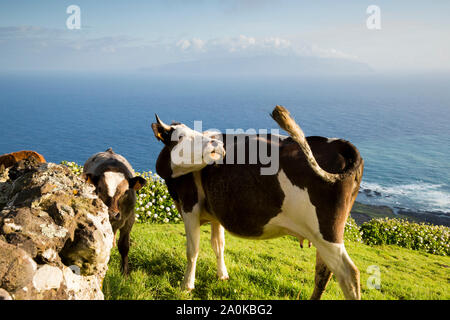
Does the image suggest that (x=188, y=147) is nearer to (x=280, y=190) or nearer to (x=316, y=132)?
(x=280, y=190)

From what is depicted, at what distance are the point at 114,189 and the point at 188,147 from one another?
4.94ft

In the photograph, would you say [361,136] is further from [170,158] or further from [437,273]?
[170,158]

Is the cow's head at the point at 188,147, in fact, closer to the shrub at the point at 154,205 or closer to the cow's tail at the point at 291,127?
the cow's tail at the point at 291,127

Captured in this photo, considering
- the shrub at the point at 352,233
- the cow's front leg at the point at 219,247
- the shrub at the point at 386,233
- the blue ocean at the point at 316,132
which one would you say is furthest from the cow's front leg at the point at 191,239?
the blue ocean at the point at 316,132

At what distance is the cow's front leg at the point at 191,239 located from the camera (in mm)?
5707

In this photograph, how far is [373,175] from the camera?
56.1 meters

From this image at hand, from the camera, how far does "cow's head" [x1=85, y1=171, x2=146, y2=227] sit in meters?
5.69

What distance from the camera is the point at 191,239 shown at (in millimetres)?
5805

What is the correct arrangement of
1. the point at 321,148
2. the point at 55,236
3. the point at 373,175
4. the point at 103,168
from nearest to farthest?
the point at 55,236 → the point at 321,148 → the point at 103,168 → the point at 373,175

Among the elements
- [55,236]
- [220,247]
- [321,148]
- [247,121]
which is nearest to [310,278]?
[220,247]

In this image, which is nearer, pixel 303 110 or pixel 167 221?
pixel 167 221

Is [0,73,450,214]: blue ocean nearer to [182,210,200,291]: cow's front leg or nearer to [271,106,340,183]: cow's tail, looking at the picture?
[182,210,200,291]: cow's front leg
